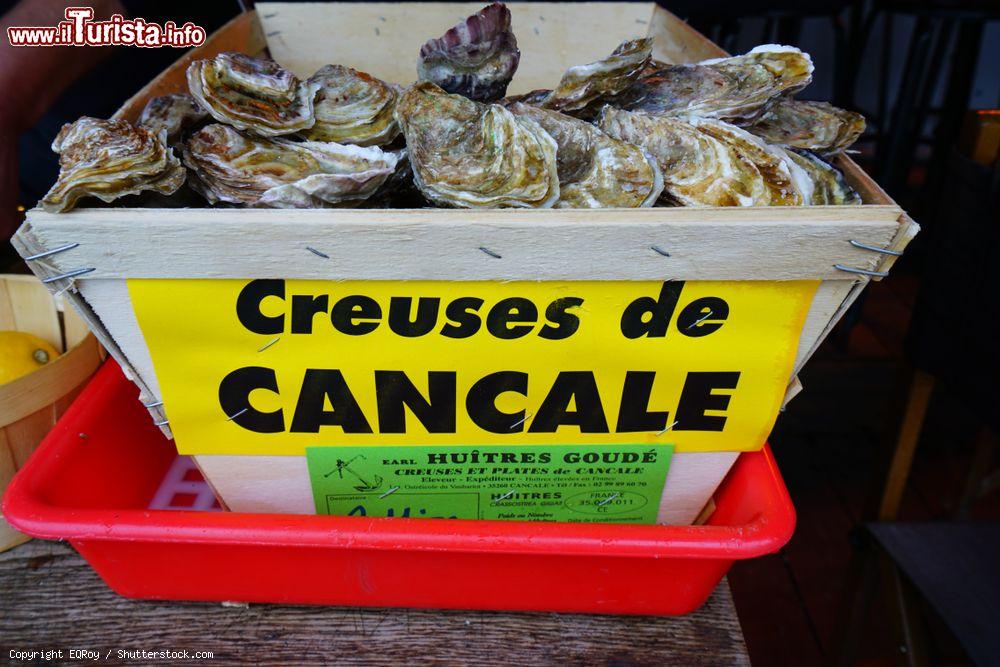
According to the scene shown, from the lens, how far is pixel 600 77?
75 cm

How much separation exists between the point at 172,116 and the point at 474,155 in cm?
34

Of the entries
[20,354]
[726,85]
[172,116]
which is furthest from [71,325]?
[726,85]

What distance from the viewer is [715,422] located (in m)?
0.77

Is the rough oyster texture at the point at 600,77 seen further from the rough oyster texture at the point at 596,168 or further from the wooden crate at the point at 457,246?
the wooden crate at the point at 457,246

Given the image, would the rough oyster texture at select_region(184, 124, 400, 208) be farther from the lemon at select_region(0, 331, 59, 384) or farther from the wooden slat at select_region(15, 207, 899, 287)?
the lemon at select_region(0, 331, 59, 384)

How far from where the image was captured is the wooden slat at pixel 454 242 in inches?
23.6

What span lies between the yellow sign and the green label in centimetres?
2

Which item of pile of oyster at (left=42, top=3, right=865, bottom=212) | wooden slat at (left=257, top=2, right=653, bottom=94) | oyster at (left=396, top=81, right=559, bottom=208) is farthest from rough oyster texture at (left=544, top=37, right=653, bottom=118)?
wooden slat at (left=257, top=2, right=653, bottom=94)

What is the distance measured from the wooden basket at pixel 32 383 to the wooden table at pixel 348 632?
0.14 m

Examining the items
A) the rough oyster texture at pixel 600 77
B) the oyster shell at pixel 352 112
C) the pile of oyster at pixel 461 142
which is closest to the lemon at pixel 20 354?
the pile of oyster at pixel 461 142

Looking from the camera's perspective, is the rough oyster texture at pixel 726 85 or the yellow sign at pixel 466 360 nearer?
the yellow sign at pixel 466 360

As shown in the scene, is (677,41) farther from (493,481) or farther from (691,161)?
(493,481)

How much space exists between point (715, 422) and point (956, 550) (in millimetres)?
822

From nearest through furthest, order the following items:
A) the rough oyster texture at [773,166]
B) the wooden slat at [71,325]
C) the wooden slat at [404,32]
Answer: the rough oyster texture at [773,166] → the wooden slat at [71,325] → the wooden slat at [404,32]
